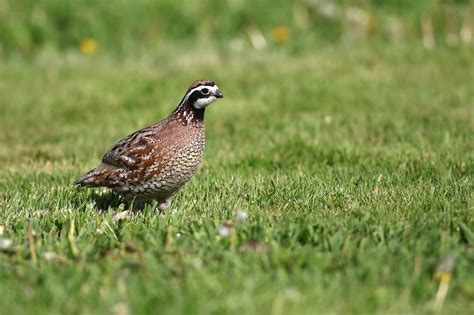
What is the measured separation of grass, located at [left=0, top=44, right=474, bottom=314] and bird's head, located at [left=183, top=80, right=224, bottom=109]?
827mm

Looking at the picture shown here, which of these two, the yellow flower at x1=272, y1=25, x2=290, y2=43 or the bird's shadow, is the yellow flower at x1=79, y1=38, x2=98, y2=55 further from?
the bird's shadow

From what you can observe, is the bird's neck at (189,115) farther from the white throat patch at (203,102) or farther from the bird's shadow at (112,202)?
the bird's shadow at (112,202)

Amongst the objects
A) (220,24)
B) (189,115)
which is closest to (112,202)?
(189,115)

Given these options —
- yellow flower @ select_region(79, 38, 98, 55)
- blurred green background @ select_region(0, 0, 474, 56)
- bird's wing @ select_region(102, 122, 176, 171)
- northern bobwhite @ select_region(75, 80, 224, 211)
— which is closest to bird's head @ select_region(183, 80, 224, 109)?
northern bobwhite @ select_region(75, 80, 224, 211)

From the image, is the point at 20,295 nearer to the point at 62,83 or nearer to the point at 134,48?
the point at 62,83

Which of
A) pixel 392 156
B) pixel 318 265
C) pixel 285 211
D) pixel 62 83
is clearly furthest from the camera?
pixel 62 83

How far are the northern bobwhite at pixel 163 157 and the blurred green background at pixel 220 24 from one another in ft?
22.9

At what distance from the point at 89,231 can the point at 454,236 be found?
257 centimetres

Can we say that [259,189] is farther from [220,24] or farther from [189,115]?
[220,24]

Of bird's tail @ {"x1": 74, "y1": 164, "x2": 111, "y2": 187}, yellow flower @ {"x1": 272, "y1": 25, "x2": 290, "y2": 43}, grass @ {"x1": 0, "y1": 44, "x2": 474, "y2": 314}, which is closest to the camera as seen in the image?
grass @ {"x1": 0, "y1": 44, "x2": 474, "y2": 314}

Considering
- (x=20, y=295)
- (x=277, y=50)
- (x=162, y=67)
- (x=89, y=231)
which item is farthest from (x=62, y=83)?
(x=20, y=295)

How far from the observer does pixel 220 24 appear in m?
14.3

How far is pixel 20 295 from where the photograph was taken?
4543mm

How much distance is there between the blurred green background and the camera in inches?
544
